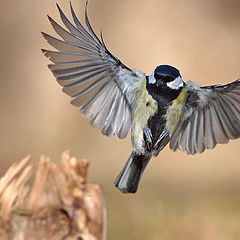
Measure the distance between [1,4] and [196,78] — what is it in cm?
162

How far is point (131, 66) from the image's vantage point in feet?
14.0

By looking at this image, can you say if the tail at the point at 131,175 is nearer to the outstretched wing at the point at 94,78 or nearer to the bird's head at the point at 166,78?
the outstretched wing at the point at 94,78

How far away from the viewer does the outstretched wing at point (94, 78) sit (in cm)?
232

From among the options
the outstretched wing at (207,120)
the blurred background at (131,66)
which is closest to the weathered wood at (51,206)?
the outstretched wing at (207,120)

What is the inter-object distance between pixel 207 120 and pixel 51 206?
3.65 ft

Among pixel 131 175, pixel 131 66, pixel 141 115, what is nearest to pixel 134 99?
pixel 141 115

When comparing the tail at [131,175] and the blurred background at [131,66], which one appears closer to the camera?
the tail at [131,175]

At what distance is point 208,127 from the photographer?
2592 mm

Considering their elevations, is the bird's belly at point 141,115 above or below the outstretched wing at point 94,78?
below

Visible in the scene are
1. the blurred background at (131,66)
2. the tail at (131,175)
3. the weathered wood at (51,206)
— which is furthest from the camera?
the blurred background at (131,66)

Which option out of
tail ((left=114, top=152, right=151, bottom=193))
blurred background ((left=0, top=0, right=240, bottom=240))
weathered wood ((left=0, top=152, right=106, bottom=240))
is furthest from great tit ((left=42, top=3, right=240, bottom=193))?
blurred background ((left=0, top=0, right=240, bottom=240))

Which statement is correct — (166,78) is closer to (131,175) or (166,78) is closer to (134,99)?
(134,99)

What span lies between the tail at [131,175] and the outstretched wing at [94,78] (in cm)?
13

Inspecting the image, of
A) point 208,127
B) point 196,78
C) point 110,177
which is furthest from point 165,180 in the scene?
Answer: point 208,127
